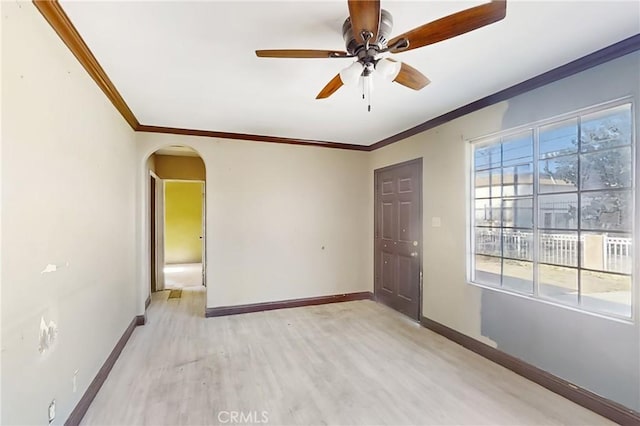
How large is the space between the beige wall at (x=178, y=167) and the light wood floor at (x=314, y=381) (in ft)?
9.76

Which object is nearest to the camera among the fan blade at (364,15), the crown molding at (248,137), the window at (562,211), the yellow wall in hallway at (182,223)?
the fan blade at (364,15)

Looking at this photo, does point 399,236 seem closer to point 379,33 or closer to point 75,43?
point 379,33

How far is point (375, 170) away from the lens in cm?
491

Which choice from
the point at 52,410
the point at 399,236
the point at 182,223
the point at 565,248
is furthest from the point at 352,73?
the point at 182,223

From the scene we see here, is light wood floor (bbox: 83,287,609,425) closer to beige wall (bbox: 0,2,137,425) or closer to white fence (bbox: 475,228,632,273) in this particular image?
beige wall (bbox: 0,2,137,425)

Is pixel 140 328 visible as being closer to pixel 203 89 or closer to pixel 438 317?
pixel 203 89

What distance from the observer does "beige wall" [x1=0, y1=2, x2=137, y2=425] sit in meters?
1.32

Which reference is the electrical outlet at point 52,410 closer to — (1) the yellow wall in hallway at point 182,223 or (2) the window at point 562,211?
(2) the window at point 562,211

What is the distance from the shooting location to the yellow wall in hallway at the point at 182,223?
8828 millimetres

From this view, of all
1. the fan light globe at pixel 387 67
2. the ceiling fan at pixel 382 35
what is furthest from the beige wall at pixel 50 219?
Answer: the fan light globe at pixel 387 67

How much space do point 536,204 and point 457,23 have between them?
1.86 m

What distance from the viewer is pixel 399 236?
4.32m

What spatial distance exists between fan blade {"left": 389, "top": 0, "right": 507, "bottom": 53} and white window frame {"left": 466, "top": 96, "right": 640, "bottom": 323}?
141 centimetres

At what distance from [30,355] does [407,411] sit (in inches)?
88.3
